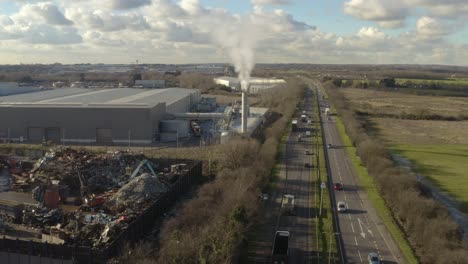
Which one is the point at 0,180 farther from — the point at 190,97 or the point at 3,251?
the point at 190,97

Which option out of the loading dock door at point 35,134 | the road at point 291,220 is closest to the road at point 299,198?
the road at point 291,220

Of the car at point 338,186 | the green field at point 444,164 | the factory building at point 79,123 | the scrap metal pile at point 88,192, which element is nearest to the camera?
the scrap metal pile at point 88,192

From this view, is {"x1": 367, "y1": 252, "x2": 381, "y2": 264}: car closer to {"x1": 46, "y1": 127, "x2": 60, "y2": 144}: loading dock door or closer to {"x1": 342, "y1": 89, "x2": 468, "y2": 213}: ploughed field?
{"x1": 342, "y1": 89, "x2": 468, "y2": 213}: ploughed field

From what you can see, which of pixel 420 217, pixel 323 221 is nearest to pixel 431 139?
pixel 420 217

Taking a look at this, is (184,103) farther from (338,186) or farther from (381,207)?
(381,207)

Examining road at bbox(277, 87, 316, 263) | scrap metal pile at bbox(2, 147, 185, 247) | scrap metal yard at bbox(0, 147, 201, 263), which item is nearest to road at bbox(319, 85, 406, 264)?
road at bbox(277, 87, 316, 263)

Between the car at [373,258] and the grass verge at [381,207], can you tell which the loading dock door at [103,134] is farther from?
the car at [373,258]
